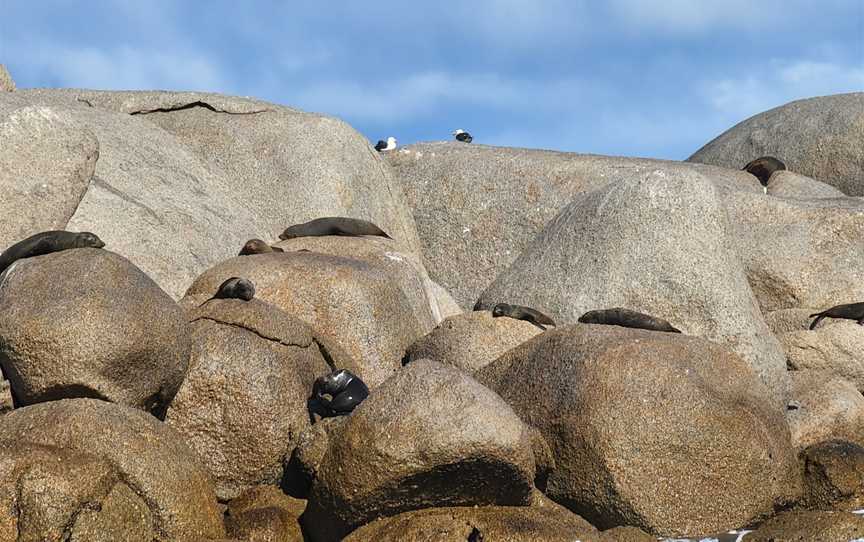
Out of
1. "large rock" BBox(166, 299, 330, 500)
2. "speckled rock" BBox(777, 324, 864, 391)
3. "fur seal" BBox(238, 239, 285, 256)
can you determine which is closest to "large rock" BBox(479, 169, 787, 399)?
A: "speckled rock" BBox(777, 324, 864, 391)

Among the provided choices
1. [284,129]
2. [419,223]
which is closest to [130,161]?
[284,129]

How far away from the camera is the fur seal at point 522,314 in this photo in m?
12.2

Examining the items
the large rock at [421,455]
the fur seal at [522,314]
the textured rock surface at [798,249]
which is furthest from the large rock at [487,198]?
the large rock at [421,455]

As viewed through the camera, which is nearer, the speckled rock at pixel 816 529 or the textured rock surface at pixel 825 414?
the speckled rock at pixel 816 529

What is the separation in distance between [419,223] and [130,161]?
464cm

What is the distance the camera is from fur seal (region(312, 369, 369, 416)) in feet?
33.7

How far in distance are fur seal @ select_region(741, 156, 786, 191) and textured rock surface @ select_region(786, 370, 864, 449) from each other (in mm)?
8826

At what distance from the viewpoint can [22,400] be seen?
955cm

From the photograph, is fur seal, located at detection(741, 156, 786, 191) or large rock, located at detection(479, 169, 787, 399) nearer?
large rock, located at detection(479, 169, 787, 399)

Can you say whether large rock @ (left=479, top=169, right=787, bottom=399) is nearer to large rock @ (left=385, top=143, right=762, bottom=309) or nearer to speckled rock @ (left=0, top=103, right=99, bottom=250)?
large rock @ (left=385, top=143, right=762, bottom=309)

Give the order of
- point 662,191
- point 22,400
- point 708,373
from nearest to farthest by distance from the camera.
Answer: point 22,400
point 708,373
point 662,191

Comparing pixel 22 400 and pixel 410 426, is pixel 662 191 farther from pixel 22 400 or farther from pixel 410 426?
pixel 22 400

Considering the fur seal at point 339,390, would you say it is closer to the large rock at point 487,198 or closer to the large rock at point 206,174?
the large rock at point 206,174

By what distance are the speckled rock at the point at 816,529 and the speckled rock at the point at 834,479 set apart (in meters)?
0.84
